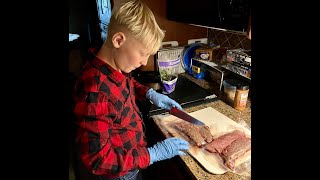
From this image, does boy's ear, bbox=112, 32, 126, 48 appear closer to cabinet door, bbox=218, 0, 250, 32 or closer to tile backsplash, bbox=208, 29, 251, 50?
cabinet door, bbox=218, 0, 250, 32

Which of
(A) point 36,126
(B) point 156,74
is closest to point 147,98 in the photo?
(B) point 156,74

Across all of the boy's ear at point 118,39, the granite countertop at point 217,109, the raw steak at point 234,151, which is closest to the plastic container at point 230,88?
the granite countertop at point 217,109

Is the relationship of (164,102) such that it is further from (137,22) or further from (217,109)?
(137,22)

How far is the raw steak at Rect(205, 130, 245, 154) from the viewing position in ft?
3.01

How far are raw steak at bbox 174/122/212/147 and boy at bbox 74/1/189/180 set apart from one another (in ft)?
0.21

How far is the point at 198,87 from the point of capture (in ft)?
4.68

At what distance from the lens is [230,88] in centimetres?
130

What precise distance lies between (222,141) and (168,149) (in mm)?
219

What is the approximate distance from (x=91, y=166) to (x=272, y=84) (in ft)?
2.20

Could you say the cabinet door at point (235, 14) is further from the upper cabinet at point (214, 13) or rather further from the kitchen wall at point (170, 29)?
the kitchen wall at point (170, 29)

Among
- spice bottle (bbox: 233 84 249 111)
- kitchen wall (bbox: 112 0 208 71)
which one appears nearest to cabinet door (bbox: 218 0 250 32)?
spice bottle (bbox: 233 84 249 111)

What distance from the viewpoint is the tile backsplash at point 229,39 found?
1.43 meters

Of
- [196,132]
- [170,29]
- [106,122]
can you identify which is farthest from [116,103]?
[170,29]

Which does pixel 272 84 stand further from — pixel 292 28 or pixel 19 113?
pixel 19 113
